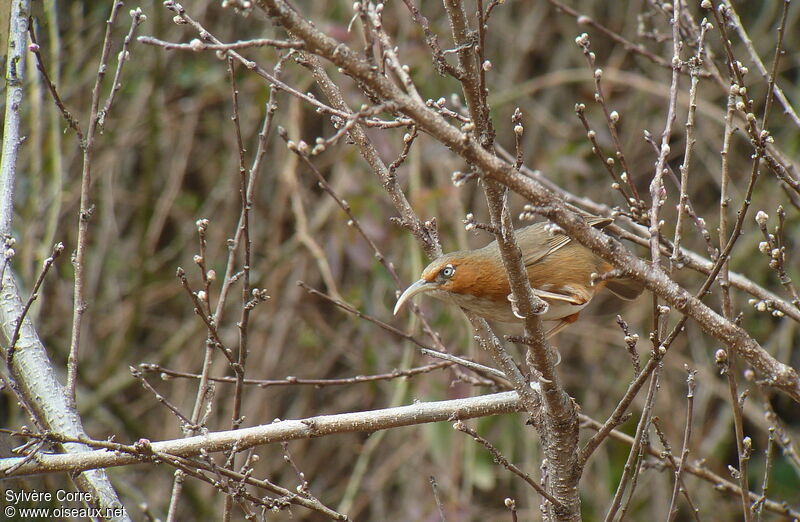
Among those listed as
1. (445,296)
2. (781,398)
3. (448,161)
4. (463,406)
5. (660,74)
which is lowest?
(781,398)

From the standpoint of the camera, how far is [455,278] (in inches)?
129

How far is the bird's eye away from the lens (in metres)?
3.24

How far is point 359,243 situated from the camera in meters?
5.04

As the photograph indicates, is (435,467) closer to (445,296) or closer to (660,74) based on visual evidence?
(445,296)

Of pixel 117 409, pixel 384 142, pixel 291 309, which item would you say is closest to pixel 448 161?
pixel 384 142

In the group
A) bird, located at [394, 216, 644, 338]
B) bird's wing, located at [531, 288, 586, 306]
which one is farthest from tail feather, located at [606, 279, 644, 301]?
bird's wing, located at [531, 288, 586, 306]

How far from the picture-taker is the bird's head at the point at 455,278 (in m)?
3.21

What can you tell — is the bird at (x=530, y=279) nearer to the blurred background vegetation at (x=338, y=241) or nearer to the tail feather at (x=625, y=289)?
the tail feather at (x=625, y=289)

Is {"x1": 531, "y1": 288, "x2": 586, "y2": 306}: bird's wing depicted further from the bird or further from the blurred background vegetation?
the blurred background vegetation

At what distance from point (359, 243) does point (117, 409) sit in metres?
2.20

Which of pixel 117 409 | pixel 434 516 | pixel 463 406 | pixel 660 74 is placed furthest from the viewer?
pixel 660 74

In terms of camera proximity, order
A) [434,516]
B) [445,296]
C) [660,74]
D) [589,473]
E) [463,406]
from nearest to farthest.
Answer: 1. [463,406]
2. [445,296]
3. [434,516]
4. [589,473]
5. [660,74]

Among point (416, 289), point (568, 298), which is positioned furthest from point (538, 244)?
point (416, 289)

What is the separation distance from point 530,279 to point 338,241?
1888mm
